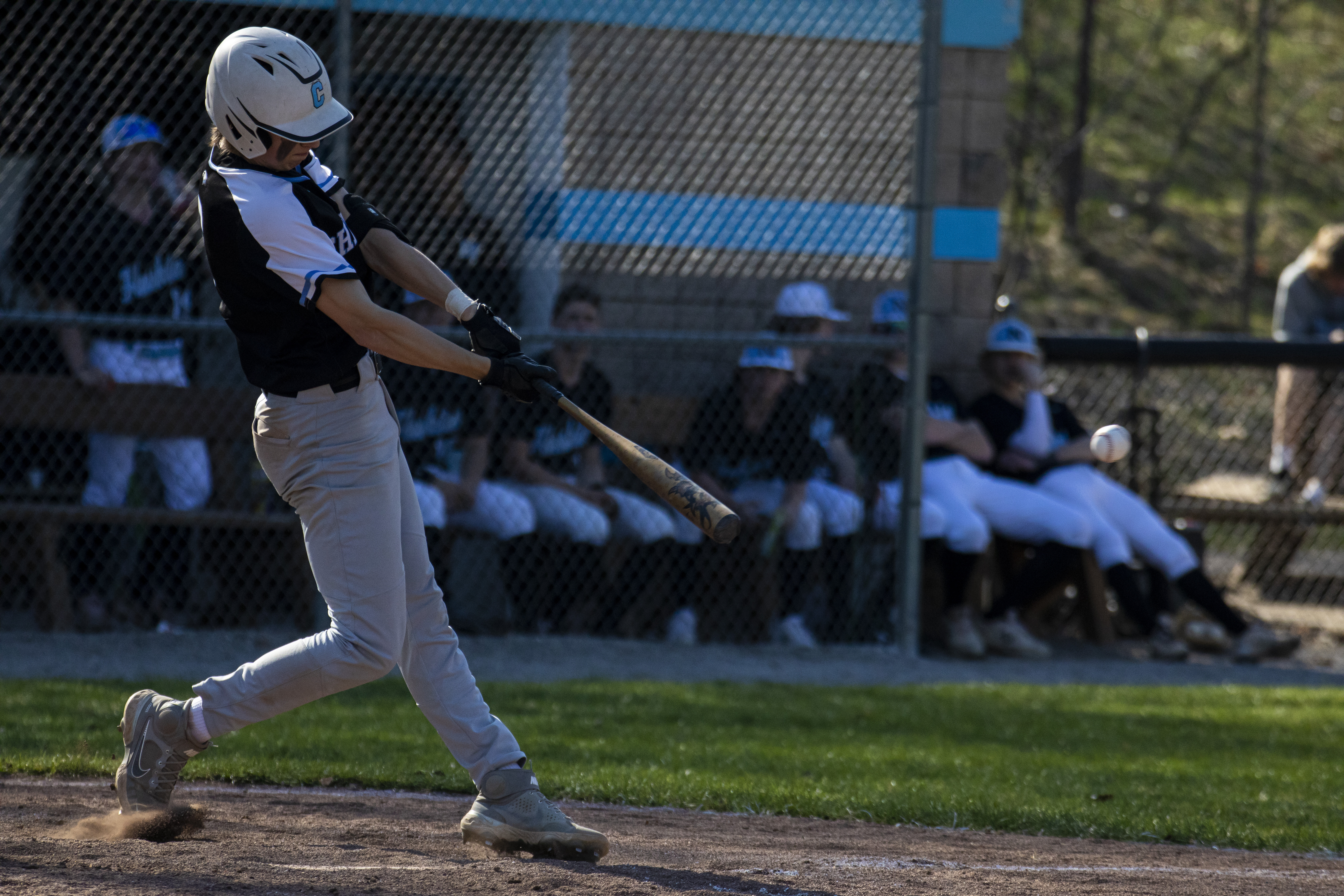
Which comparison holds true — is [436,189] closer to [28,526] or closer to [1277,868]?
[28,526]

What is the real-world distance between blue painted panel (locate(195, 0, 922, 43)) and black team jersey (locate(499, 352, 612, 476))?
2095mm

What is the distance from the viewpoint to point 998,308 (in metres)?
8.92

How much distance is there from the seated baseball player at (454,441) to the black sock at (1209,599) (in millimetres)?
3628

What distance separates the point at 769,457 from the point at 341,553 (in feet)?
13.8

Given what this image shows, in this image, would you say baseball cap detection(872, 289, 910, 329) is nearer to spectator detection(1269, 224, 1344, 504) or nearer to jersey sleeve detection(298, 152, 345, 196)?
spectator detection(1269, 224, 1344, 504)

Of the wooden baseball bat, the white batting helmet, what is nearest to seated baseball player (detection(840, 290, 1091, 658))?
the wooden baseball bat

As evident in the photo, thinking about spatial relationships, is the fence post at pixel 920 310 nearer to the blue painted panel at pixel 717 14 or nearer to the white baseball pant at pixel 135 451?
the blue painted panel at pixel 717 14

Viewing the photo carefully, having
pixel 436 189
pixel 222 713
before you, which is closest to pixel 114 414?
pixel 436 189

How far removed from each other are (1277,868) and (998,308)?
5.41 m

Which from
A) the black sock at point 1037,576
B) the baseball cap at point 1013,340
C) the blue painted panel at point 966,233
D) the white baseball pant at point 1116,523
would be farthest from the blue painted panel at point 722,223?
the black sock at point 1037,576

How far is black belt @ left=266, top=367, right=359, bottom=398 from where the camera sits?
11.2 feet

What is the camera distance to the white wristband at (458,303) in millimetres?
3514

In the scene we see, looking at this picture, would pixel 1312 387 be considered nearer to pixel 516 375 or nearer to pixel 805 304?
pixel 805 304

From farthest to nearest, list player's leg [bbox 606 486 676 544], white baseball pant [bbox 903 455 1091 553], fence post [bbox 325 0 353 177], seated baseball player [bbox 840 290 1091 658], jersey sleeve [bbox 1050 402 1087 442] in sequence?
jersey sleeve [bbox 1050 402 1087 442]
white baseball pant [bbox 903 455 1091 553]
seated baseball player [bbox 840 290 1091 658]
player's leg [bbox 606 486 676 544]
fence post [bbox 325 0 353 177]
